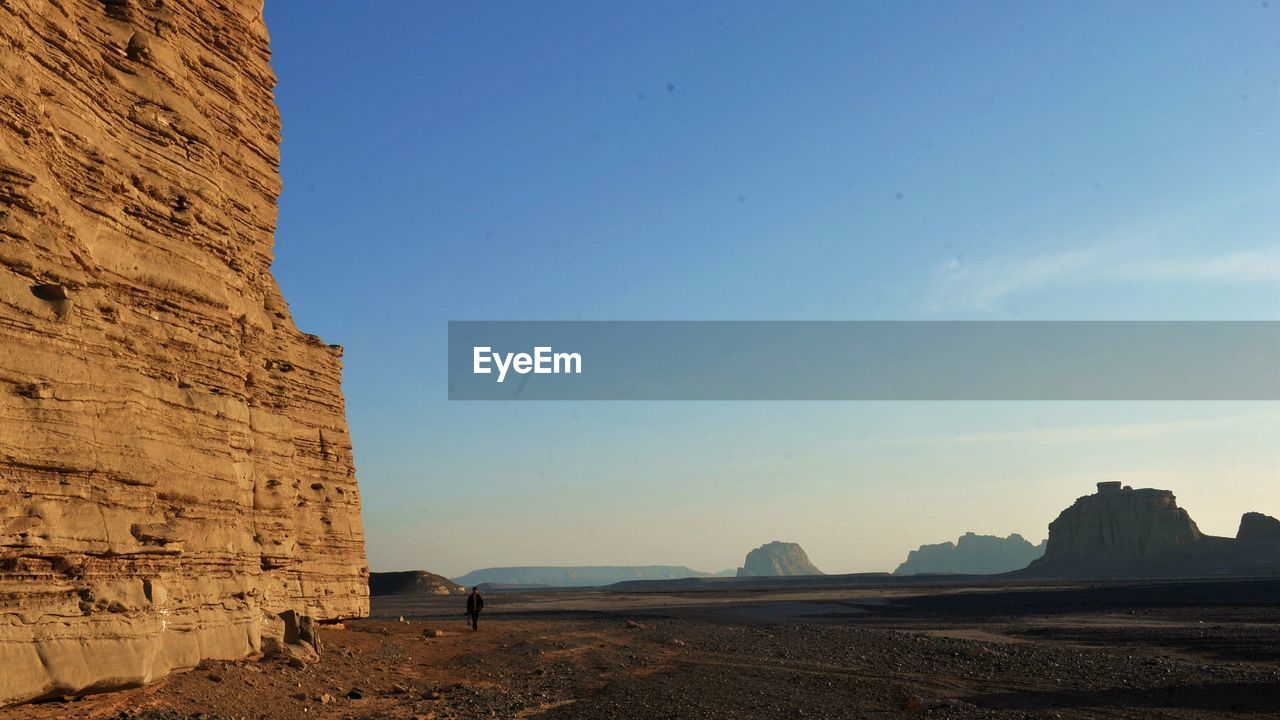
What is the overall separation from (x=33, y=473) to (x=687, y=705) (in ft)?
43.3

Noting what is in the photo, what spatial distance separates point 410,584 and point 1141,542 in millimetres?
136784

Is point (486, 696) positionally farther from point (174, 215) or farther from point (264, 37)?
point (264, 37)

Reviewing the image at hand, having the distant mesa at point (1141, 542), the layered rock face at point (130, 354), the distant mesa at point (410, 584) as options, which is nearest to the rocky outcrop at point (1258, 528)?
the distant mesa at point (1141, 542)

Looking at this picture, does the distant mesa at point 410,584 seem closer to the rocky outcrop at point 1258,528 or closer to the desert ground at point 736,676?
the desert ground at point 736,676

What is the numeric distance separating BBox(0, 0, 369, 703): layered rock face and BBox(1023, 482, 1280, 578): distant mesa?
167m

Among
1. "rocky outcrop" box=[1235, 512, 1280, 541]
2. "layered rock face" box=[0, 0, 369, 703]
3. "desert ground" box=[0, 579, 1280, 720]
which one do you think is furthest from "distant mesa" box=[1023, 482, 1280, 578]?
"layered rock face" box=[0, 0, 369, 703]

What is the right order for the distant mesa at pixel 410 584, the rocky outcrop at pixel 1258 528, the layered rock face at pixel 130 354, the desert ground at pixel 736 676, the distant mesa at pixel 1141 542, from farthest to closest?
the rocky outcrop at pixel 1258 528, the distant mesa at pixel 1141 542, the distant mesa at pixel 410 584, the desert ground at pixel 736 676, the layered rock face at pixel 130 354

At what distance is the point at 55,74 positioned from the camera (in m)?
15.1

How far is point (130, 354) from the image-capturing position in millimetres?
15883

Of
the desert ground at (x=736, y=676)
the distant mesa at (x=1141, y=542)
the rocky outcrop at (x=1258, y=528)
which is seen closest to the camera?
the desert ground at (x=736, y=676)

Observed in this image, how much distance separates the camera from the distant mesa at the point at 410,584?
436 feet

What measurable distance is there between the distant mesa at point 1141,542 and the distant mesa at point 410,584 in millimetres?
116922

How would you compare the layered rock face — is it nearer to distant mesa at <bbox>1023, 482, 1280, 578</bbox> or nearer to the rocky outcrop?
distant mesa at <bbox>1023, 482, 1280, 578</bbox>

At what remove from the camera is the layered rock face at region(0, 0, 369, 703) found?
13148 millimetres
